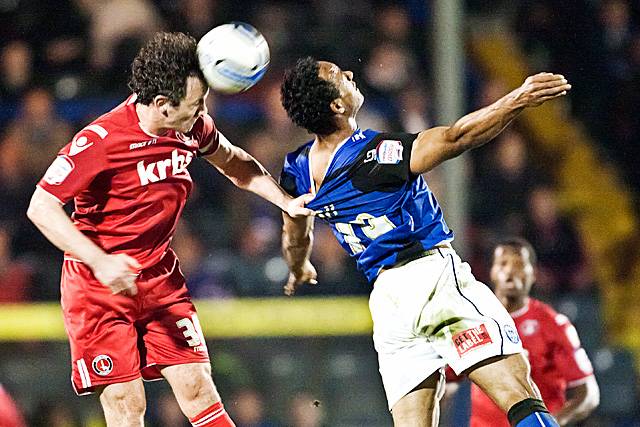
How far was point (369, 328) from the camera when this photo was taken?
8.59 metres

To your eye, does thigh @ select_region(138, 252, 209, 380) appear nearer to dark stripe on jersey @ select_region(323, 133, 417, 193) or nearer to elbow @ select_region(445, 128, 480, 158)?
dark stripe on jersey @ select_region(323, 133, 417, 193)

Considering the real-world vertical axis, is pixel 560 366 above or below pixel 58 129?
below

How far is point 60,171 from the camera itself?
15.1 feet

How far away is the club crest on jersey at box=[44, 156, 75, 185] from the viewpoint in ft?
15.1

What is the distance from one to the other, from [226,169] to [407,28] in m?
5.09

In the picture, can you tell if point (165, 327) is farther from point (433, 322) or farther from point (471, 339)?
point (471, 339)

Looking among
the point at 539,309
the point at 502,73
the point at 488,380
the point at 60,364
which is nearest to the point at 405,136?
the point at 488,380

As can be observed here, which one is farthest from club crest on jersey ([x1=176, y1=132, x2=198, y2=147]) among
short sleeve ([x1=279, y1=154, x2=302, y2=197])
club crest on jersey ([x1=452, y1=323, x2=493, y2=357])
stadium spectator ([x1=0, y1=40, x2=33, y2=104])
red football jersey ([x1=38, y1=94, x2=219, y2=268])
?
stadium spectator ([x1=0, y1=40, x2=33, y2=104])

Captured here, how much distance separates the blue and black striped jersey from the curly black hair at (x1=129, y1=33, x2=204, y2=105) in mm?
676

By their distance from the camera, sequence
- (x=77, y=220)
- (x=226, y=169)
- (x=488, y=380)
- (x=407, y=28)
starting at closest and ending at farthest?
(x=488, y=380)
(x=77, y=220)
(x=226, y=169)
(x=407, y=28)

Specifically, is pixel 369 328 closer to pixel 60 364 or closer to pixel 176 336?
pixel 60 364

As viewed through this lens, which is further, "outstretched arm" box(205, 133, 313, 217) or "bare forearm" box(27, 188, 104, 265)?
"outstretched arm" box(205, 133, 313, 217)

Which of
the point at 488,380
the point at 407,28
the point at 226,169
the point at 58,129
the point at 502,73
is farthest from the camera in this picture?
the point at 502,73

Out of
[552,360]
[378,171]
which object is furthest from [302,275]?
[552,360]
